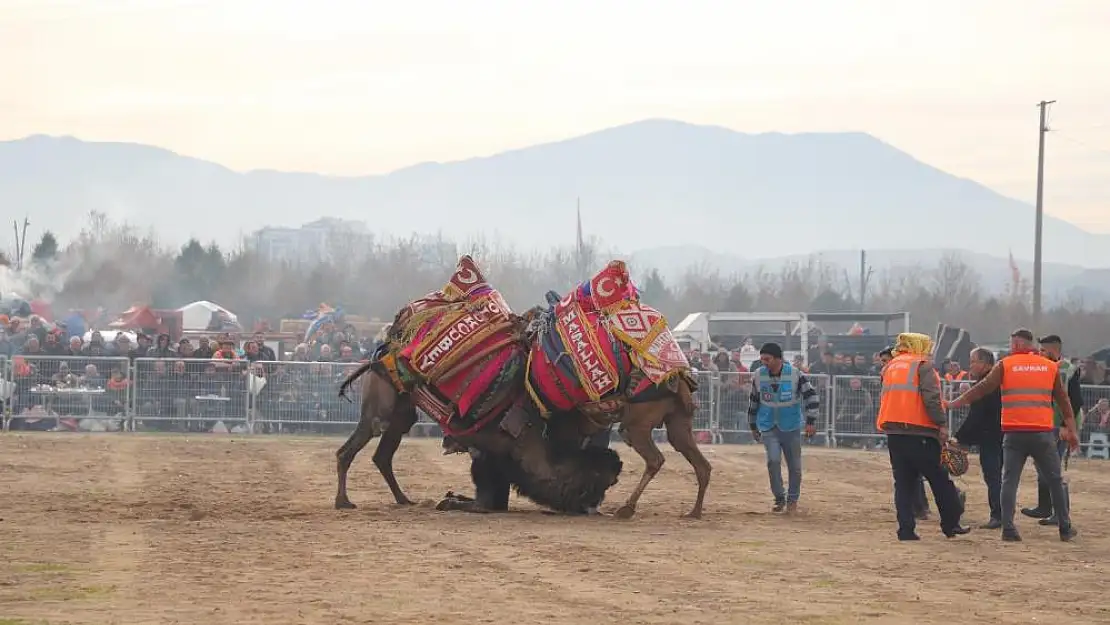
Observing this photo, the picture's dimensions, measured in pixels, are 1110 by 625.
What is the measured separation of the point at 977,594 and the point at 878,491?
9224 millimetres

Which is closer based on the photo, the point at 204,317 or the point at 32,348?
the point at 32,348

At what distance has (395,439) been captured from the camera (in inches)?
650

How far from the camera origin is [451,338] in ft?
50.9

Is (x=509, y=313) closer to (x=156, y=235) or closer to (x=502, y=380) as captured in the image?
(x=502, y=380)

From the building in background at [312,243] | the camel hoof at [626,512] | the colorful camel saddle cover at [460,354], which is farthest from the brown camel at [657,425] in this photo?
the building in background at [312,243]

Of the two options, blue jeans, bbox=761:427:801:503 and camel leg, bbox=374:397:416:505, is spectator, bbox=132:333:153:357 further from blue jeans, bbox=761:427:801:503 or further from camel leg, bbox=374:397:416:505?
blue jeans, bbox=761:427:801:503

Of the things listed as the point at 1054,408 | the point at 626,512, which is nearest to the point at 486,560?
the point at 626,512

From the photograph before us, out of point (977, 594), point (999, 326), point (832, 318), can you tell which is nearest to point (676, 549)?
point (977, 594)

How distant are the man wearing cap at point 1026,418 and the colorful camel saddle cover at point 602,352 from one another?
8.96 feet

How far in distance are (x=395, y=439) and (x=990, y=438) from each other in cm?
589

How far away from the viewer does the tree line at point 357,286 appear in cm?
6481

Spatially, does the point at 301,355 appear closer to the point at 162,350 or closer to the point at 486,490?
the point at 162,350

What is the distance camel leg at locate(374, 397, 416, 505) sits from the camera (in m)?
16.3

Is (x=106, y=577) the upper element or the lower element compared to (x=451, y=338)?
lower
